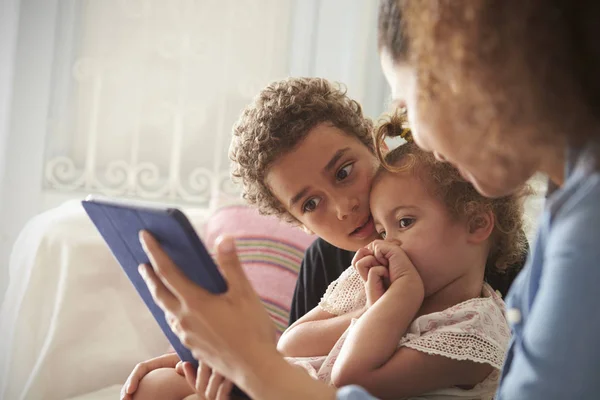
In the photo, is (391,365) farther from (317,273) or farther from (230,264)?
(317,273)

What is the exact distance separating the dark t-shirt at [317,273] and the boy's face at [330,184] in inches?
10.1

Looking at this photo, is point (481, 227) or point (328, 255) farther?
point (328, 255)

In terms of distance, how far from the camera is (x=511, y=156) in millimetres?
794

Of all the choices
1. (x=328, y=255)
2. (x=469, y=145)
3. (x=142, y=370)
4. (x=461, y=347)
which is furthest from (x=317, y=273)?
(x=469, y=145)

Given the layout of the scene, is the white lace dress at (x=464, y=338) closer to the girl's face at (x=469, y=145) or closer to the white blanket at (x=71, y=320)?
the girl's face at (x=469, y=145)

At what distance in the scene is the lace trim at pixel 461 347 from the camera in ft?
3.77

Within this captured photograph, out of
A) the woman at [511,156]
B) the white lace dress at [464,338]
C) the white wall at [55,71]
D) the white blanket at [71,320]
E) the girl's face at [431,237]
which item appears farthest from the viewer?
the white wall at [55,71]

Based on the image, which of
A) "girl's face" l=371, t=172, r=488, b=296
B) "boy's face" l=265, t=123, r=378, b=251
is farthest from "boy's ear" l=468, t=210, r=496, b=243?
"boy's face" l=265, t=123, r=378, b=251

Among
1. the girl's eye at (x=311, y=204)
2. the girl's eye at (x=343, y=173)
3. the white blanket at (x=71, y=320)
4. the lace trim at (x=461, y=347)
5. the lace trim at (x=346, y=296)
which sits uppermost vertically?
Answer: the girl's eye at (x=343, y=173)

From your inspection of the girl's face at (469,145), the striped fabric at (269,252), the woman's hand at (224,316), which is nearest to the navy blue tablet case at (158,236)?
the woman's hand at (224,316)

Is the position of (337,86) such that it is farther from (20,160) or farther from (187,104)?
(20,160)

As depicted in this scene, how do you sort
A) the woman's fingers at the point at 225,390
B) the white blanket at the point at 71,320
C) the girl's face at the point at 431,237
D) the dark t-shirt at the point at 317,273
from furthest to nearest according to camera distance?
the white blanket at the point at 71,320
the dark t-shirt at the point at 317,273
the girl's face at the point at 431,237
the woman's fingers at the point at 225,390

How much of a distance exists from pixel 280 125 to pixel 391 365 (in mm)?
570

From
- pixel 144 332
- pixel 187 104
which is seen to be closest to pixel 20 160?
pixel 187 104
